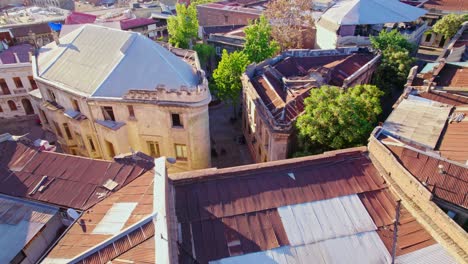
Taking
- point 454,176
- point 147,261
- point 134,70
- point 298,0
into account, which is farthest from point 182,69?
point 298,0

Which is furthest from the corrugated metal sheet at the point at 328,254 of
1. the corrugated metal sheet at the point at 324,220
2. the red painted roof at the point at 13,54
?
the red painted roof at the point at 13,54

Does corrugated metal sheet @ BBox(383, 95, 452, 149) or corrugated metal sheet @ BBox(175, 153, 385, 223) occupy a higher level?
corrugated metal sheet @ BBox(383, 95, 452, 149)

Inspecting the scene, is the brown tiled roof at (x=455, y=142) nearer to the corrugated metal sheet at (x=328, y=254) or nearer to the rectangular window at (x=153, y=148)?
the corrugated metal sheet at (x=328, y=254)

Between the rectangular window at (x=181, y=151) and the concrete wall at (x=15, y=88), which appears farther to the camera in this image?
the concrete wall at (x=15, y=88)

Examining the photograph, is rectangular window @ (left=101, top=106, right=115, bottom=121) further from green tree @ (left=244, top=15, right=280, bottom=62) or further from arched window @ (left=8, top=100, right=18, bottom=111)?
arched window @ (left=8, top=100, right=18, bottom=111)

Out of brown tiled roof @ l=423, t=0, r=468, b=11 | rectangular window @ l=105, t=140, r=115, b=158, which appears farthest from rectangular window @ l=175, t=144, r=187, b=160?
brown tiled roof @ l=423, t=0, r=468, b=11
